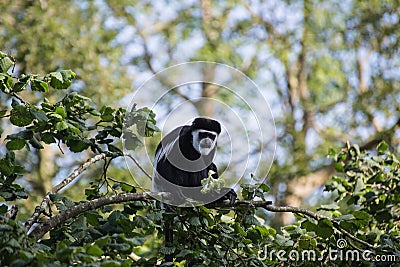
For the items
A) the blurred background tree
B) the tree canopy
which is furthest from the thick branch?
the blurred background tree

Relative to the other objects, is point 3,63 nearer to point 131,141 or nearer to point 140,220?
point 131,141

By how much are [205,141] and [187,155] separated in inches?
6.9

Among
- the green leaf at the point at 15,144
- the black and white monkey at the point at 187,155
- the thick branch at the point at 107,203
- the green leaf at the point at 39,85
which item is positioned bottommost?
the thick branch at the point at 107,203

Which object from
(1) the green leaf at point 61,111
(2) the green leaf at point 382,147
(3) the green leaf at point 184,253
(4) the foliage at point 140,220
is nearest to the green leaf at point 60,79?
(4) the foliage at point 140,220

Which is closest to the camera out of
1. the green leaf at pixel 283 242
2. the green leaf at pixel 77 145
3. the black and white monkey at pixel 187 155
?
the green leaf at pixel 77 145

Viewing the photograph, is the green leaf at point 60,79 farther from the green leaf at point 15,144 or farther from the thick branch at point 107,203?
the thick branch at point 107,203

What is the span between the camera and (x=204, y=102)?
2865 mm

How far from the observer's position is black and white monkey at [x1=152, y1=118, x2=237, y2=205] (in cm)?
342

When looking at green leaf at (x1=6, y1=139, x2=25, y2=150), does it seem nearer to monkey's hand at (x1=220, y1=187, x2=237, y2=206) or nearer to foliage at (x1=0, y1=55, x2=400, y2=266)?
foliage at (x1=0, y1=55, x2=400, y2=266)

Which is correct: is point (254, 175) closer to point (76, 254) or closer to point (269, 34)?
point (76, 254)

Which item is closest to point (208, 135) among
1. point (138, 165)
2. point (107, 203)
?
point (138, 165)

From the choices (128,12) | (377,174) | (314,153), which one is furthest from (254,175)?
(128,12)

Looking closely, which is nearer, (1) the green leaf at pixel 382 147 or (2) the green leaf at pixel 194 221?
(2) the green leaf at pixel 194 221

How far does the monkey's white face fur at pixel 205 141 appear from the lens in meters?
3.42
